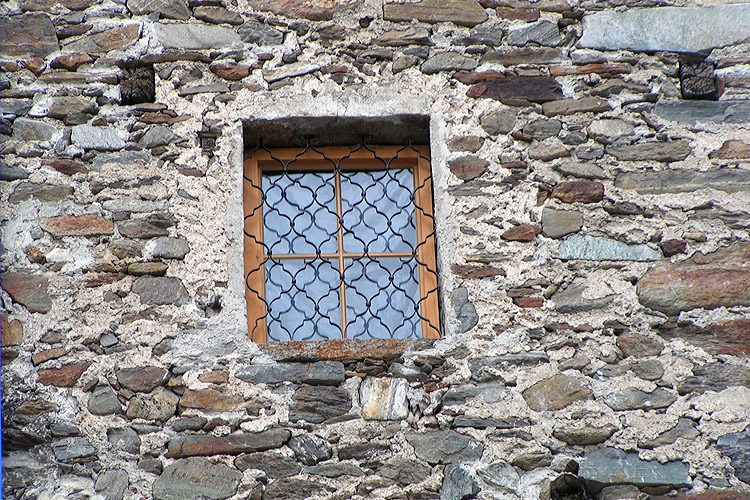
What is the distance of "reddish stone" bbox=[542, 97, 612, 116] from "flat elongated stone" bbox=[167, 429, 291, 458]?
1.59 m

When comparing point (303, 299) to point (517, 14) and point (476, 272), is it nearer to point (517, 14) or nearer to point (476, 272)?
point (476, 272)

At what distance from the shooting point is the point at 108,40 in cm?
375

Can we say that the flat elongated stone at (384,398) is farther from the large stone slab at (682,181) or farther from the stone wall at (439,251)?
the large stone slab at (682,181)

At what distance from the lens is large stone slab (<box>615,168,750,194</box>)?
3566 mm

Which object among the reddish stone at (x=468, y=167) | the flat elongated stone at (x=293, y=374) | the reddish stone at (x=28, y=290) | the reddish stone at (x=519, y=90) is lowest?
the flat elongated stone at (x=293, y=374)

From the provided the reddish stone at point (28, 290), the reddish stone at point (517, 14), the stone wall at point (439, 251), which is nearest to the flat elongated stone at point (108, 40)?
the stone wall at point (439, 251)

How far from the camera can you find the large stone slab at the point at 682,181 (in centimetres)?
357

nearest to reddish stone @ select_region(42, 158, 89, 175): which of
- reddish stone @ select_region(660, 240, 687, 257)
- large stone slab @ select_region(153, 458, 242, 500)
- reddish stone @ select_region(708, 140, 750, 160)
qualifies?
large stone slab @ select_region(153, 458, 242, 500)

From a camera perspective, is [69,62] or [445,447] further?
[69,62]

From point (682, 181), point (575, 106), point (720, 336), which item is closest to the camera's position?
point (720, 336)

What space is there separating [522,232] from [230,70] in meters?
1.29

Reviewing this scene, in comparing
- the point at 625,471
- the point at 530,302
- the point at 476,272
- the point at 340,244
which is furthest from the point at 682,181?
the point at 340,244

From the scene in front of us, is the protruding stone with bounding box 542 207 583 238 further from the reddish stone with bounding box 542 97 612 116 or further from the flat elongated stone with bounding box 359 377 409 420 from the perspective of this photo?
the flat elongated stone with bounding box 359 377 409 420

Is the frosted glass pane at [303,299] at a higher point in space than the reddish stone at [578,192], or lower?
lower
